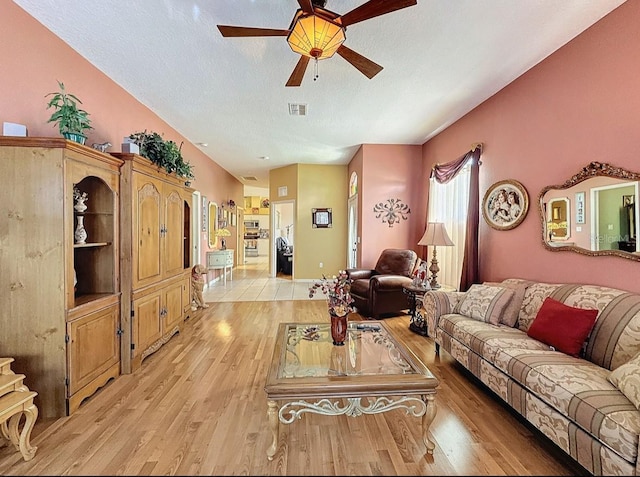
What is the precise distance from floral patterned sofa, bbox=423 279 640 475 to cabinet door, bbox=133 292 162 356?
288 cm

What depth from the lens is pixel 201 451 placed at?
67.8 inches

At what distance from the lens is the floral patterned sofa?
1399mm

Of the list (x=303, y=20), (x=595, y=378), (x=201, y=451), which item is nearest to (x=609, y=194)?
(x=595, y=378)

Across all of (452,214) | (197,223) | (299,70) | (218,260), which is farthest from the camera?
(218,260)

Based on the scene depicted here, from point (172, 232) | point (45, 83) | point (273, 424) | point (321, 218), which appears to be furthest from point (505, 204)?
point (321, 218)

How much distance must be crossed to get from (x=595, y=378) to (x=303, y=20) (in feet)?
8.69

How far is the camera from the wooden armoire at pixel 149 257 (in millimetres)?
2697

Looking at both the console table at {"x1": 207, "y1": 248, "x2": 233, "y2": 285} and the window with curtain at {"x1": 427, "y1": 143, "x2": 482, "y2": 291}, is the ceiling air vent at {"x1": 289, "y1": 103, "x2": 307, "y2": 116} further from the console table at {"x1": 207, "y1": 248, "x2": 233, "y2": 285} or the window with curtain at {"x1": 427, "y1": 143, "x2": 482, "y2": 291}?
the console table at {"x1": 207, "y1": 248, "x2": 233, "y2": 285}

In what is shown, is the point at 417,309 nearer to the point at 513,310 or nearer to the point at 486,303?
the point at 486,303

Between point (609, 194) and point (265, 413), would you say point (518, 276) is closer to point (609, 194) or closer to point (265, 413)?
point (609, 194)

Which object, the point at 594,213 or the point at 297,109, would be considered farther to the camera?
the point at 297,109

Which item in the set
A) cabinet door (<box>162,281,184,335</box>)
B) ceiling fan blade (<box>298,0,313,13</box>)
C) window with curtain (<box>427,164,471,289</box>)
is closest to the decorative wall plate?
window with curtain (<box>427,164,471,289</box>)

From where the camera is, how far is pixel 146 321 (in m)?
2.94

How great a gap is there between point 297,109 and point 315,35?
2200mm
